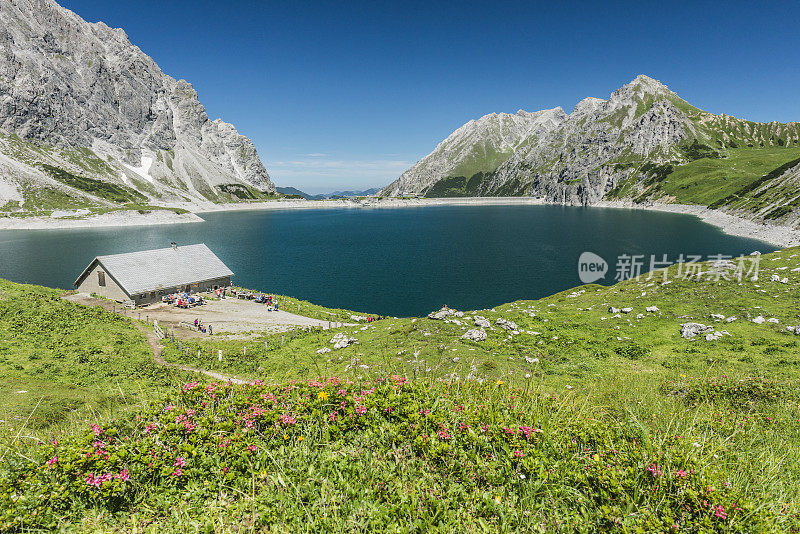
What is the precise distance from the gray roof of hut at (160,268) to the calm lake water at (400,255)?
46.0 ft

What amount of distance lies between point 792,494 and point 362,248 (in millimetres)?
109538

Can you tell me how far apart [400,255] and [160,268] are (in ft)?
200

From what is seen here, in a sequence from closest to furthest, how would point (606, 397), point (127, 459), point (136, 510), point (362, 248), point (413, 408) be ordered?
point (136, 510), point (127, 459), point (413, 408), point (606, 397), point (362, 248)

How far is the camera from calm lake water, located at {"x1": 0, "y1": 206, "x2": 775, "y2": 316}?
2516 inches

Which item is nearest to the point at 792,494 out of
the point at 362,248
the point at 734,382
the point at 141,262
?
the point at 734,382

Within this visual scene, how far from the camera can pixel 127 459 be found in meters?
5.78

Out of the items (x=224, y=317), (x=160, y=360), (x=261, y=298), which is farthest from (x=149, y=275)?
(x=160, y=360)

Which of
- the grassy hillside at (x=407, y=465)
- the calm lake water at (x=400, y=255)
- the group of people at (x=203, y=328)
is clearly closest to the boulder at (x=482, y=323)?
the grassy hillside at (x=407, y=465)

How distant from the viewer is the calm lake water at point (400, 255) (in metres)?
63.9

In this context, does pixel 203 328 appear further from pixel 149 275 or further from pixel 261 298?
pixel 149 275

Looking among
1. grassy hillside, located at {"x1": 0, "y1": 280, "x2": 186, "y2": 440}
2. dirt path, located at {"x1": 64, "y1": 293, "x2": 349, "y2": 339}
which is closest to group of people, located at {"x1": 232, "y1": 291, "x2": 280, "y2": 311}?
dirt path, located at {"x1": 64, "y1": 293, "x2": 349, "y2": 339}

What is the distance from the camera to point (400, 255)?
9919 centimetres

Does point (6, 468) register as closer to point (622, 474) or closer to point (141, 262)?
point (622, 474)

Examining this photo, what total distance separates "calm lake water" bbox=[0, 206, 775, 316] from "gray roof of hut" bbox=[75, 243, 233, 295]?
14.0 m
